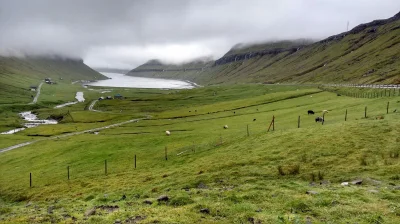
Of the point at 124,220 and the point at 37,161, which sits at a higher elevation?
the point at 124,220

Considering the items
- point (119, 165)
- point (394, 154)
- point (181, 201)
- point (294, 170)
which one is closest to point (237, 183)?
point (294, 170)

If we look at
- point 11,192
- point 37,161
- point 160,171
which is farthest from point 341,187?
point 37,161

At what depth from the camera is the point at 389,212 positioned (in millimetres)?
20734

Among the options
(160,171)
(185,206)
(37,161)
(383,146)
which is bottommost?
(37,161)

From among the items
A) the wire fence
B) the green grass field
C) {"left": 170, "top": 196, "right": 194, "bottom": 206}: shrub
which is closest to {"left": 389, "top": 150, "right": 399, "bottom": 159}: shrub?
the green grass field

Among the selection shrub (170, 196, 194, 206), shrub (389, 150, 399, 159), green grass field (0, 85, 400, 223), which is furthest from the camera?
shrub (389, 150, 399, 159)

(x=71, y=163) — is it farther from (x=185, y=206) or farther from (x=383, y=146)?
(x=383, y=146)

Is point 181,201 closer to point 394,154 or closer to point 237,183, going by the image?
point 237,183

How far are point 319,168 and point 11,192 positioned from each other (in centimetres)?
4592

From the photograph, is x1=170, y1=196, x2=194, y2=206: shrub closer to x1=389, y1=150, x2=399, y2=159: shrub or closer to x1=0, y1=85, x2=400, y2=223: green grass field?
x1=0, y1=85, x2=400, y2=223: green grass field

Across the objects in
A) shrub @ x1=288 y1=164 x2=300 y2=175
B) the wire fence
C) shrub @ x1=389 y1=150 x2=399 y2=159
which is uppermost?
shrub @ x1=389 y1=150 x2=399 y2=159

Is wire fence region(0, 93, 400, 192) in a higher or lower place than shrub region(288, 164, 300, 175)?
lower

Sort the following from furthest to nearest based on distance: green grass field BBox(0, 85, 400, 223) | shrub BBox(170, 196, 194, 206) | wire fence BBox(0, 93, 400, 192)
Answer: wire fence BBox(0, 93, 400, 192) < shrub BBox(170, 196, 194, 206) < green grass field BBox(0, 85, 400, 223)

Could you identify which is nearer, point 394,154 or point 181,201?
point 181,201
